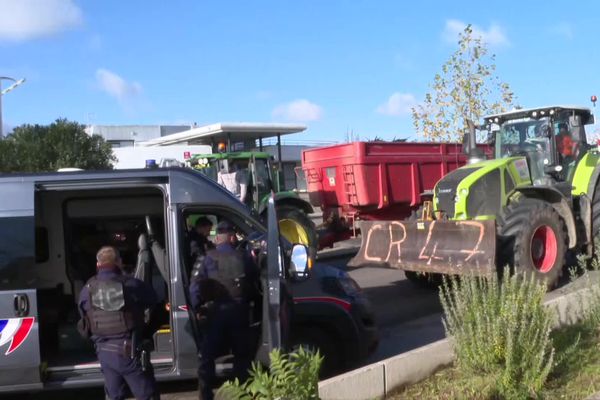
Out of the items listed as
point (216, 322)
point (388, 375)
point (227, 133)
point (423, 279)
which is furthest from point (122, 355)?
point (227, 133)

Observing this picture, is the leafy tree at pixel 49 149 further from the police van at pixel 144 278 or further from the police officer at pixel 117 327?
the police officer at pixel 117 327

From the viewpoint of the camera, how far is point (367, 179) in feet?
44.1

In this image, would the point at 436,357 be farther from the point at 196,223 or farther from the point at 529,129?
the point at 529,129

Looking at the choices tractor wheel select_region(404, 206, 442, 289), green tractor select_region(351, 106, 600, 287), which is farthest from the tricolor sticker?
tractor wheel select_region(404, 206, 442, 289)

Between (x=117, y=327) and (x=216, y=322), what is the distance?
913mm

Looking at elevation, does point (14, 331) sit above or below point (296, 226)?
below

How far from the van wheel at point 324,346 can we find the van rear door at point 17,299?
217 cm

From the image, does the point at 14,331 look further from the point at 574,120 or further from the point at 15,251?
the point at 574,120

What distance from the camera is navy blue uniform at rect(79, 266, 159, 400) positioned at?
185 inches

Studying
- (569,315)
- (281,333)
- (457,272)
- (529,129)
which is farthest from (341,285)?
(529,129)

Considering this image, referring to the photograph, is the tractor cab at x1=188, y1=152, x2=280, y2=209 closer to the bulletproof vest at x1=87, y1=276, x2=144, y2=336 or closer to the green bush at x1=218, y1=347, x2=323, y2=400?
the bulletproof vest at x1=87, y1=276, x2=144, y2=336

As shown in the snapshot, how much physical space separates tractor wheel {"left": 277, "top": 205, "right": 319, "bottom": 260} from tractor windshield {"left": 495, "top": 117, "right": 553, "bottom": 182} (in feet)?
12.1

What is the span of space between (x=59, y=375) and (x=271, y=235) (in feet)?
7.57

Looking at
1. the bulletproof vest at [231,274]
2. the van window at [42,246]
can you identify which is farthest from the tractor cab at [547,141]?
the van window at [42,246]
